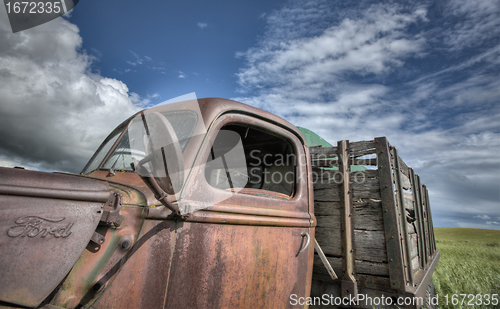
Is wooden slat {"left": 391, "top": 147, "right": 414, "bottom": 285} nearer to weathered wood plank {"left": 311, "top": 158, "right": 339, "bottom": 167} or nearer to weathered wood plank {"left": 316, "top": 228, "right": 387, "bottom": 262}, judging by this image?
weathered wood plank {"left": 316, "top": 228, "right": 387, "bottom": 262}

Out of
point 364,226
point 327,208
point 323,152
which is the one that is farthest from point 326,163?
point 364,226

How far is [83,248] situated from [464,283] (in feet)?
17.8

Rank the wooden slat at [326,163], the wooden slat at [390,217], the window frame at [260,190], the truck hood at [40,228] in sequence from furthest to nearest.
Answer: the wooden slat at [326,163]
the wooden slat at [390,217]
the window frame at [260,190]
the truck hood at [40,228]

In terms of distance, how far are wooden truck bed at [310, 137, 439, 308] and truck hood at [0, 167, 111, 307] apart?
2102 mm

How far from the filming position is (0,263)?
101 centimetres

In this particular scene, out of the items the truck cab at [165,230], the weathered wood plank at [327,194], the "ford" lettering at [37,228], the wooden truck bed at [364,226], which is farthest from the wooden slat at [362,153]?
the "ford" lettering at [37,228]

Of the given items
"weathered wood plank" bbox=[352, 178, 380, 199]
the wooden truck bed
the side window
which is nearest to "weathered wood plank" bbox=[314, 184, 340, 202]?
the wooden truck bed

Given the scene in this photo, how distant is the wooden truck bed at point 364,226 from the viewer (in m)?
2.33

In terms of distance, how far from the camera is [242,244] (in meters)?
1.72

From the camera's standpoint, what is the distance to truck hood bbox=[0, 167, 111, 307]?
103 centimetres

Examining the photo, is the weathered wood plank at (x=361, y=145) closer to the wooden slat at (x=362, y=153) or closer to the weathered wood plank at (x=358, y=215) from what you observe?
the wooden slat at (x=362, y=153)

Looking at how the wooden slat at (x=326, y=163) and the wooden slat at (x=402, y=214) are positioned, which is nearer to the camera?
the wooden slat at (x=402, y=214)

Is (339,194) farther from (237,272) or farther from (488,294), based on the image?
(488,294)

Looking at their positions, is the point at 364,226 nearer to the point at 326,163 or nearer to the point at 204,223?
the point at 326,163
